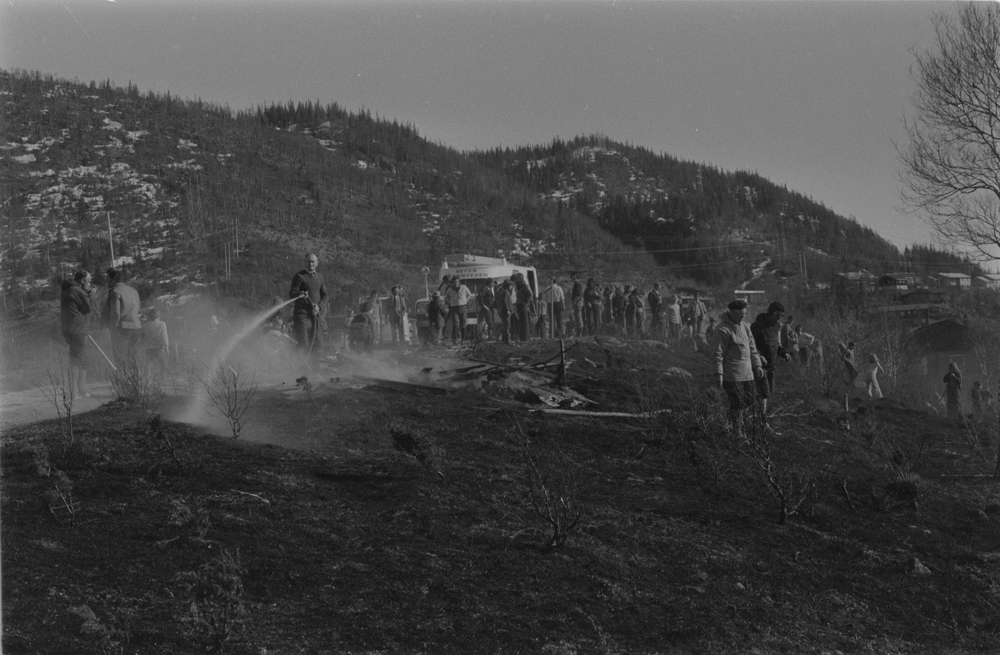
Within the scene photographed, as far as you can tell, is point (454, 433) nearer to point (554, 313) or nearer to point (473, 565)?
point (473, 565)

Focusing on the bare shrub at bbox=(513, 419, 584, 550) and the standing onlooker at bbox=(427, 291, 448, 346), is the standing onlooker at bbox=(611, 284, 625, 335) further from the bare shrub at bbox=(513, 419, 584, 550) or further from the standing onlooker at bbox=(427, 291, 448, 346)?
the bare shrub at bbox=(513, 419, 584, 550)

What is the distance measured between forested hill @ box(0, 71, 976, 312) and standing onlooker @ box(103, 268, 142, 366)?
25864 mm

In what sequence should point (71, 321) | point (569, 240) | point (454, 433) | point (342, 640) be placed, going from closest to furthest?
point (342, 640), point (454, 433), point (71, 321), point (569, 240)

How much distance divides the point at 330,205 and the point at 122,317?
6946 centimetres

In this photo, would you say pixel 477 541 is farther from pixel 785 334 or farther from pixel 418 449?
pixel 785 334

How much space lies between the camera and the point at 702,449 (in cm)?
881

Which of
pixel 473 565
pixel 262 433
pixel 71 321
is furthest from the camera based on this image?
pixel 71 321

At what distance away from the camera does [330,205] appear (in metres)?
79.9

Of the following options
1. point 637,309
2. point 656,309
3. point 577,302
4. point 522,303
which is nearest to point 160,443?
point 522,303

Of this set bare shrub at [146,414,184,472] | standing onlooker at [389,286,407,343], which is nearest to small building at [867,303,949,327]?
standing onlooker at [389,286,407,343]

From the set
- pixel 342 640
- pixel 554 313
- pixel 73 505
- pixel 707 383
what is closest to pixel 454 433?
pixel 73 505

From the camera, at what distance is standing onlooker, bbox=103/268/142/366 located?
11.9m

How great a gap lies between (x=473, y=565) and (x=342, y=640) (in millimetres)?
1280

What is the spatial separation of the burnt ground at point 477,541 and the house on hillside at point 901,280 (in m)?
65.9
